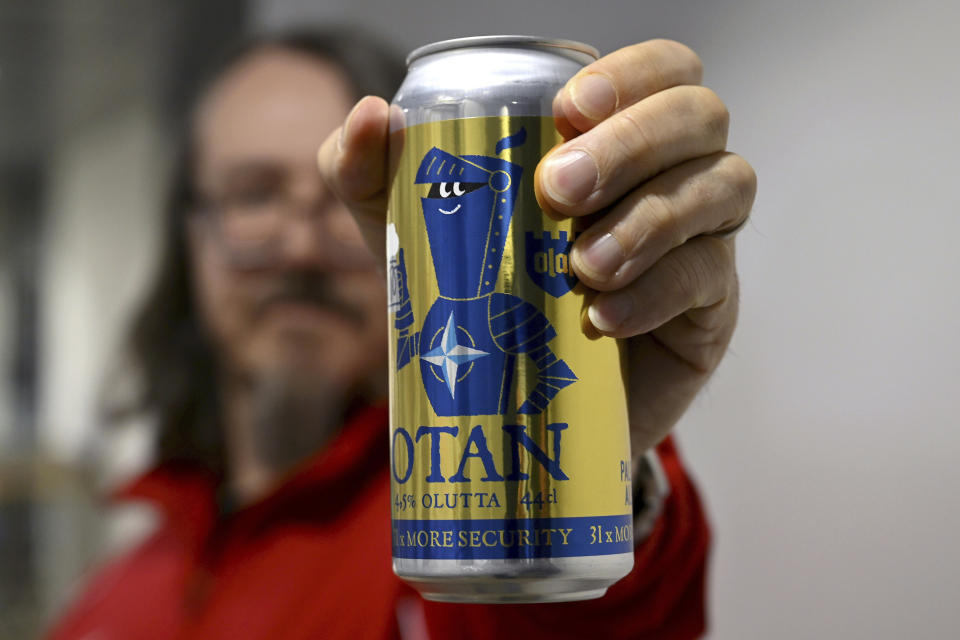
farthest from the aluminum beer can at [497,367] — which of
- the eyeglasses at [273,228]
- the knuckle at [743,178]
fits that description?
the eyeglasses at [273,228]

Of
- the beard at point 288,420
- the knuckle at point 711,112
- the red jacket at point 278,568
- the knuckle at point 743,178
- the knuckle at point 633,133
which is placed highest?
the knuckle at point 711,112

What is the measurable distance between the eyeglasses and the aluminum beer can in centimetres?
81

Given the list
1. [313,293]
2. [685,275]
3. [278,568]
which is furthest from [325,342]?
[685,275]

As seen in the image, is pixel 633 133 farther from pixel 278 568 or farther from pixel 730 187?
pixel 278 568

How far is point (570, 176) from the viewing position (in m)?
0.50

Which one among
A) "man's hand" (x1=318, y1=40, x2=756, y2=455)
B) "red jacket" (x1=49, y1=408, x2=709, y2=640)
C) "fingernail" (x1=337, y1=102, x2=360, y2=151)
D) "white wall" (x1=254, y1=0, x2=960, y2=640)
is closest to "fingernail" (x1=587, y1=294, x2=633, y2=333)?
"man's hand" (x1=318, y1=40, x2=756, y2=455)

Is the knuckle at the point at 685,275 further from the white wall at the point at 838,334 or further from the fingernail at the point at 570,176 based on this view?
the white wall at the point at 838,334

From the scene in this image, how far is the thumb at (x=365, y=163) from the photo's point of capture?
0.60 meters

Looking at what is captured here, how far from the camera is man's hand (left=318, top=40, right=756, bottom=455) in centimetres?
52

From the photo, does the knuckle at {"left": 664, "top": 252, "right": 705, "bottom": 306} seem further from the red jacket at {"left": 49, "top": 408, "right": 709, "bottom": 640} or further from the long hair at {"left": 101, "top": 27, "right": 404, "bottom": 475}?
the long hair at {"left": 101, "top": 27, "right": 404, "bottom": 475}

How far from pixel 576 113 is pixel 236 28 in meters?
2.07

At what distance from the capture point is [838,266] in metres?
1.15

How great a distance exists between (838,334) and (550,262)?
760 mm

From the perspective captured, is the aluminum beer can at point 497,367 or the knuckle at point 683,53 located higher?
the knuckle at point 683,53
